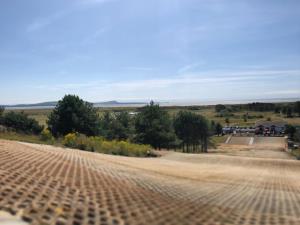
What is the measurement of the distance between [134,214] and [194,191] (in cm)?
399

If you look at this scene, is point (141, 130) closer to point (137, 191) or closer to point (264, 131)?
point (137, 191)

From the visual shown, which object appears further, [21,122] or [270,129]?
[270,129]

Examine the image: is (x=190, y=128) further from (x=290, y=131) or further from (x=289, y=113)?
(x=289, y=113)

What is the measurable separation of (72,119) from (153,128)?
1006cm

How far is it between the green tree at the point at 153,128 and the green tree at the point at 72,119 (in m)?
5.75

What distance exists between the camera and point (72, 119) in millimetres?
47875

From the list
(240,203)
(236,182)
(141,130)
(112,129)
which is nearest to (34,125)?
(112,129)

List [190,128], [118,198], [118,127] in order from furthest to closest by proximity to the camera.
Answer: [190,128]
[118,127]
[118,198]

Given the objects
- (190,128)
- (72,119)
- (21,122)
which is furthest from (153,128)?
(190,128)

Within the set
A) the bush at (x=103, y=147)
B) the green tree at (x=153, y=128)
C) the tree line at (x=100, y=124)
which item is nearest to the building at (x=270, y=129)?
the tree line at (x=100, y=124)

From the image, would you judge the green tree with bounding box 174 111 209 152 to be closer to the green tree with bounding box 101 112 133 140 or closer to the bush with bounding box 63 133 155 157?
the green tree with bounding box 101 112 133 140

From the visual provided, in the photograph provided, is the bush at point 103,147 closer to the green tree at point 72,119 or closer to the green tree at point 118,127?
the green tree at point 72,119

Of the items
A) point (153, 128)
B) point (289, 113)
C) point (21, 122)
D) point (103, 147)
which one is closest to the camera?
point (103, 147)

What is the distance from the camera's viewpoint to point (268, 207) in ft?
31.5
